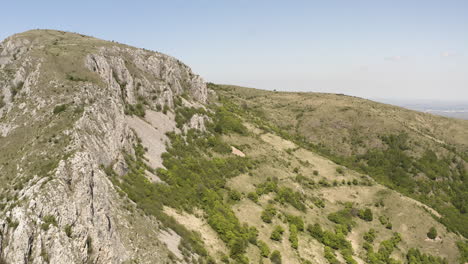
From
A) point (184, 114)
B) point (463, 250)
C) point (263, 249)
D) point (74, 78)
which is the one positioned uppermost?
point (74, 78)

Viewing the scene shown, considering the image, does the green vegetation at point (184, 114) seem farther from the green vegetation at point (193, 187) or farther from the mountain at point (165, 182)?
the green vegetation at point (193, 187)

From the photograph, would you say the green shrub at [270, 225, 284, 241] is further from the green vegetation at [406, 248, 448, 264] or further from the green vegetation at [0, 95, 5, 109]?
the green vegetation at [0, 95, 5, 109]

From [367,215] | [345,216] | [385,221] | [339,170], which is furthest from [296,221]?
[339,170]

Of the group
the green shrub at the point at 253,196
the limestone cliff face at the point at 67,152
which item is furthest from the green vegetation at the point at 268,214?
the limestone cliff face at the point at 67,152

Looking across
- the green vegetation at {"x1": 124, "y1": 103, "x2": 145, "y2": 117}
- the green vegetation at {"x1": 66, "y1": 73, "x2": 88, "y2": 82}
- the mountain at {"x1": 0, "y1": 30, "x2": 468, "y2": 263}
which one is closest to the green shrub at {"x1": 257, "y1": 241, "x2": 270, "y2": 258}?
the mountain at {"x1": 0, "y1": 30, "x2": 468, "y2": 263}

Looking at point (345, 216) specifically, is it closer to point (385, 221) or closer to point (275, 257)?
point (385, 221)

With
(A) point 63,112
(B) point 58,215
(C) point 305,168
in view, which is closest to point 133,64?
(A) point 63,112
